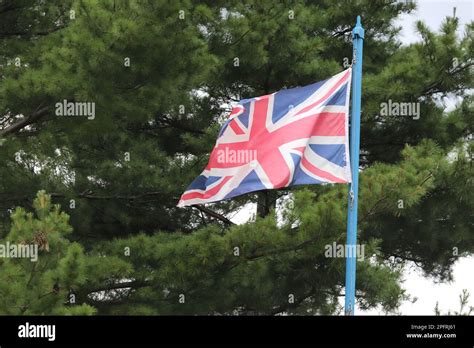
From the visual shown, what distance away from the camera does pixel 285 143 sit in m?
8.15

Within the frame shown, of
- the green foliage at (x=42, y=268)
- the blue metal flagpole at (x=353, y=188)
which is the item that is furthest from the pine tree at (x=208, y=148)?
the green foliage at (x=42, y=268)

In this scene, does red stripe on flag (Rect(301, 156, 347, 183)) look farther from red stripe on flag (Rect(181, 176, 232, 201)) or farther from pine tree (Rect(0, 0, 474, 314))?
pine tree (Rect(0, 0, 474, 314))

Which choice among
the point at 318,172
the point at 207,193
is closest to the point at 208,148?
the point at 207,193

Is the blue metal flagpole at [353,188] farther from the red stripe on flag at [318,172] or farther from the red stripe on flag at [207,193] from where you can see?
the red stripe on flag at [207,193]

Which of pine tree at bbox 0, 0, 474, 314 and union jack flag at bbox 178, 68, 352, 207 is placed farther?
pine tree at bbox 0, 0, 474, 314

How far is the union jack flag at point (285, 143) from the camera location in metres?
7.98

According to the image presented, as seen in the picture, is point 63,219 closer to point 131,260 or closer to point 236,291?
point 131,260

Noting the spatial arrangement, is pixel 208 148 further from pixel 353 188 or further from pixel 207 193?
pixel 353 188

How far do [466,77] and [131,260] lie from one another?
5737 mm

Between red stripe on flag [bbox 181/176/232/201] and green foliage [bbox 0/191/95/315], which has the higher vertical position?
red stripe on flag [bbox 181/176/232/201]

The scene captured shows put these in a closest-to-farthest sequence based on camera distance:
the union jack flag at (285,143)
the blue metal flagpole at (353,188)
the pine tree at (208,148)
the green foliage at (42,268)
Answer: the green foliage at (42,268)
the blue metal flagpole at (353,188)
the union jack flag at (285,143)
the pine tree at (208,148)

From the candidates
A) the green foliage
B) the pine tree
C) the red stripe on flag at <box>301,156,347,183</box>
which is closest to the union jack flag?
the red stripe on flag at <box>301,156,347,183</box>

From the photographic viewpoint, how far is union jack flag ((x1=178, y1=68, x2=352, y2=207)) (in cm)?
798

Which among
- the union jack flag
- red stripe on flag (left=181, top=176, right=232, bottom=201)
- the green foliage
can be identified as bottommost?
the green foliage
